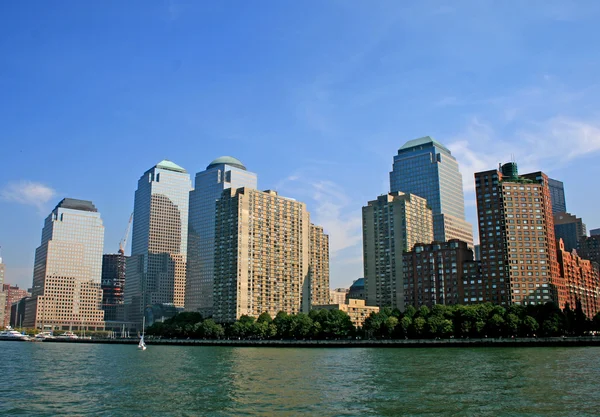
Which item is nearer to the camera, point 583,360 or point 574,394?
point 574,394

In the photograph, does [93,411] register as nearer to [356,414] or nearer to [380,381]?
[356,414]

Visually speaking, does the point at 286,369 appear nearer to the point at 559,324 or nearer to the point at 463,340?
the point at 463,340

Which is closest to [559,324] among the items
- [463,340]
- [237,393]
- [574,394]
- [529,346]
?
[529,346]

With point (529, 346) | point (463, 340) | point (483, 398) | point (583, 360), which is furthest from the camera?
point (463, 340)

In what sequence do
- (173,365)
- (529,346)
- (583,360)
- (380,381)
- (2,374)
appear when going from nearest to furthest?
(380,381) < (2,374) < (583,360) < (173,365) < (529,346)

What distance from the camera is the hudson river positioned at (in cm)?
6612

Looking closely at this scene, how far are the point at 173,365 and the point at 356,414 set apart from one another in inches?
2926

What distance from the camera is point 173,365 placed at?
12950 centimetres

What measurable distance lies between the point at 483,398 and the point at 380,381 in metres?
21.6

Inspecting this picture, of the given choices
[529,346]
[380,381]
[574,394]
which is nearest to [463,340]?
[529,346]

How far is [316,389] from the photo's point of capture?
82.9 m

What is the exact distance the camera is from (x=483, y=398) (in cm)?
7225

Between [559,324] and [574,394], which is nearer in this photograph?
[574,394]

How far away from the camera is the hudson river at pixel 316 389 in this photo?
2603 inches
